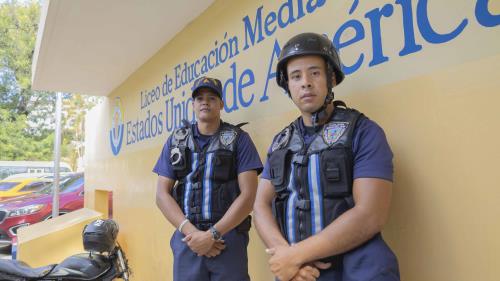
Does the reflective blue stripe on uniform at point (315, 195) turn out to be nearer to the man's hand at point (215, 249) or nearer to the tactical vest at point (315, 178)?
the tactical vest at point (315, 178)

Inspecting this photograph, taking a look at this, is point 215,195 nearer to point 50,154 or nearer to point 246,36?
point 246,36

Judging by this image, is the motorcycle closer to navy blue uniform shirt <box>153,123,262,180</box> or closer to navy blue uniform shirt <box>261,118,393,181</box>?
navy blue uniform shirt <box>153,123,262,180</box>

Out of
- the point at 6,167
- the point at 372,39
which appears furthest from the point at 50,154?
the point at 372,39

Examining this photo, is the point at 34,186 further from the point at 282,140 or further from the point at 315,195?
the point at 315,195

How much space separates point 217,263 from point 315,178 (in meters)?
1.04

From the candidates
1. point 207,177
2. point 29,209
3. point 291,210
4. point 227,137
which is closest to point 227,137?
point 227,137

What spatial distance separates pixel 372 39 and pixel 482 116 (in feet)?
2.18

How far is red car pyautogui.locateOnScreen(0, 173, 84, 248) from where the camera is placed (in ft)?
25.2

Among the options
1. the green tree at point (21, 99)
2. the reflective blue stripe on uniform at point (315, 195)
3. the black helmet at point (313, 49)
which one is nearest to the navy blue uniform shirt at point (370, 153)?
the reflective blue stripe on uniform at point (315, 195)

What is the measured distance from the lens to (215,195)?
2.23 m

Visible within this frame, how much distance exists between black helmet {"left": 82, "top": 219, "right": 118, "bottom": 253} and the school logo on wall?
10.2 feet

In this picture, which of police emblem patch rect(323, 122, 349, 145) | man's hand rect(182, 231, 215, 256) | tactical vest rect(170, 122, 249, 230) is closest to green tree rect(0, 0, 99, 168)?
tactical vest rect(170, 122, 249, 230)

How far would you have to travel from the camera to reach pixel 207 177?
2244mm

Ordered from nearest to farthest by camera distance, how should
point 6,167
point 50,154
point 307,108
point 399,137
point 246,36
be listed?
point 307,108, point 399,137, point 246,36, point 6,167, point 50,154
